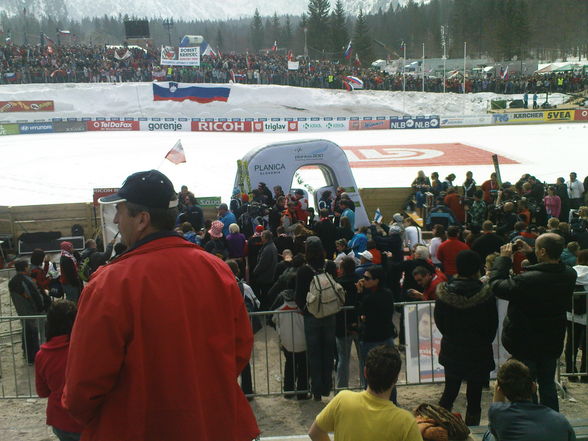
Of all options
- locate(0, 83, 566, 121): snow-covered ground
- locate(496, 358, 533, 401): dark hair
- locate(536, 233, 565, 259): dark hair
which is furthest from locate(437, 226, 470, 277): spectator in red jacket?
locate(0, 83, 566, 121): snow-covered ground

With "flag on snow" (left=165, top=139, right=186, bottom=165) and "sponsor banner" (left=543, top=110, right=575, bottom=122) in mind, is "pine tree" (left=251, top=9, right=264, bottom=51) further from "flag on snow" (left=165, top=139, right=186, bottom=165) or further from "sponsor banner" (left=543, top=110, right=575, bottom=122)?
"flag on snow" (left=165, top=139, right=186, bottom=165)

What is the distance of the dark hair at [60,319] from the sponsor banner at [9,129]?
112ft

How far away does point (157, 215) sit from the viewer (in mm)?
2279

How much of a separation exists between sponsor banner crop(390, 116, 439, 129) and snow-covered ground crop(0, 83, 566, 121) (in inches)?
379

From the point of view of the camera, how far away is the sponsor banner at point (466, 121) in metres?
37.0

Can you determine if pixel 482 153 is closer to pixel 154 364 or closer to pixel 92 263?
pixel 92 263

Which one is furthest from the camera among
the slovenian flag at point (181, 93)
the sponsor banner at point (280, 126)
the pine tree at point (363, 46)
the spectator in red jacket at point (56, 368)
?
the pine tree at point (363, 46)

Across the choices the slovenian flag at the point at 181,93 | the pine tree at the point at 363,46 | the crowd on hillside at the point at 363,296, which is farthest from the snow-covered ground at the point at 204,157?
the pine tree at the point at 363,46

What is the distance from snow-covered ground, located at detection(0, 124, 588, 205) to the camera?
70.5 ft

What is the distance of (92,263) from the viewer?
8.47 meters

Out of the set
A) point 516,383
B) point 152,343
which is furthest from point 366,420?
point 152,343

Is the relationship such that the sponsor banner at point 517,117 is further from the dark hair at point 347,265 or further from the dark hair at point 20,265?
the dark hair at point 20,265

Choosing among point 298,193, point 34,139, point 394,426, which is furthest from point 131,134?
point 394,426

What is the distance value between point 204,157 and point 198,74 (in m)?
23.0
